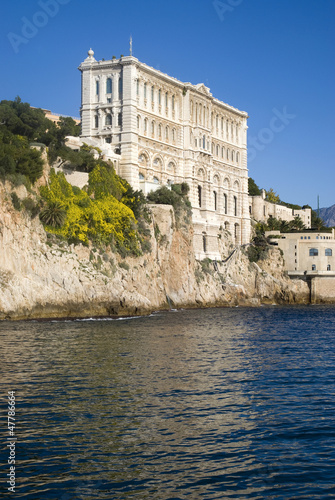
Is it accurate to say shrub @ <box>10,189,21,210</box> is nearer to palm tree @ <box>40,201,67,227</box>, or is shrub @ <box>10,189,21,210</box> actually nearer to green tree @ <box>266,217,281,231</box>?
palm tree @ <box>40,201,67,227</box>

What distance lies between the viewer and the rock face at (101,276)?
47.8 meters

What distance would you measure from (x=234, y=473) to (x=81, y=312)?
39.0m

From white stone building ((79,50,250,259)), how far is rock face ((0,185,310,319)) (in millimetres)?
6394

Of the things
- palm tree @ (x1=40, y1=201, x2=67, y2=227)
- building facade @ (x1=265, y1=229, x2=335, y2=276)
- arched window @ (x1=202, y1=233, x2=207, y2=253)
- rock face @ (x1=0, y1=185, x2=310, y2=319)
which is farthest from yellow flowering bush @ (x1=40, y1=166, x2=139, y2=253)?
building facade @ (x1=265, y1=229, x2=335, y2=276)

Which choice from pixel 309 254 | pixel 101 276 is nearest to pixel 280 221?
pixel 309 254

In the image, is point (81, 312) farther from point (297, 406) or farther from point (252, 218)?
point (252, 218)

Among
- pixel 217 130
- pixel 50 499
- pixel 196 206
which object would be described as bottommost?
pixel 50 499

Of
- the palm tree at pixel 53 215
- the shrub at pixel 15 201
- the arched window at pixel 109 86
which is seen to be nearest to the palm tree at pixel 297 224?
the arched window at pixel 109 86

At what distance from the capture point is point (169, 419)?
18109 mm

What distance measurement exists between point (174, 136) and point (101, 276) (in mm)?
32293

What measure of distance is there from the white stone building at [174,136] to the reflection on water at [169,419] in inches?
1681

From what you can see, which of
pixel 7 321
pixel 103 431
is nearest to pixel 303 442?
pixel 103 431

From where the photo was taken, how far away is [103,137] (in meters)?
73.3

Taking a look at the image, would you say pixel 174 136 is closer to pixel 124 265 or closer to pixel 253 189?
pixel 124 265
